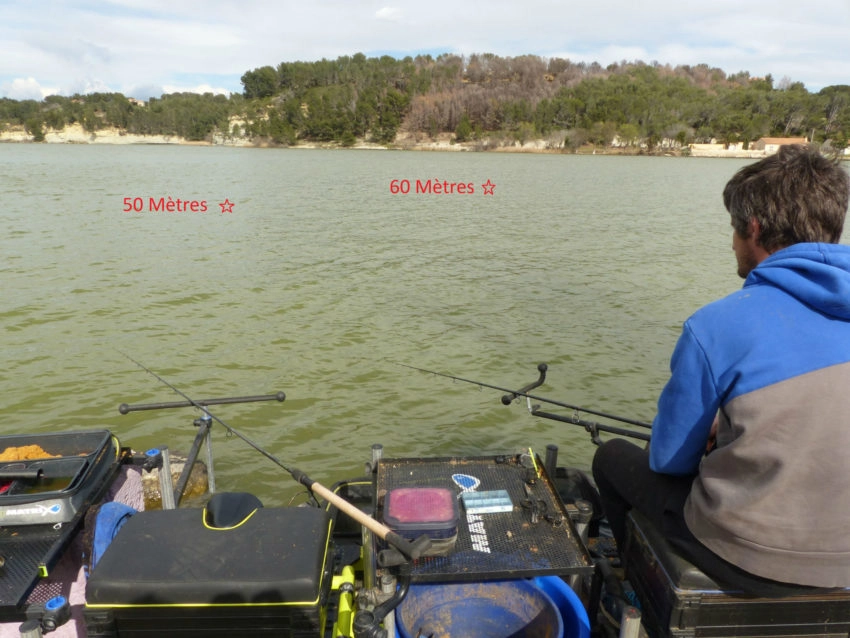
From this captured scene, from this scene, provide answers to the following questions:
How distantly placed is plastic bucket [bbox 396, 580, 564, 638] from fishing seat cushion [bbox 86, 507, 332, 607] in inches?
25.6

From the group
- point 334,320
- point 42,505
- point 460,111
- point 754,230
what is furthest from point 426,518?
point 460,111

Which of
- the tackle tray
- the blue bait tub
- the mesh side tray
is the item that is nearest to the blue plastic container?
the blue bait tub

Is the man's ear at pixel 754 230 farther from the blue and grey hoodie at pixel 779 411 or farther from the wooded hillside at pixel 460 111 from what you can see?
the wooded hillside at pixel 460 111

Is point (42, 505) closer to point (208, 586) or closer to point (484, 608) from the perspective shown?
point (208, 586)

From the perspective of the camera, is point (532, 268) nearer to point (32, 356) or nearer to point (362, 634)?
point (32, 356)

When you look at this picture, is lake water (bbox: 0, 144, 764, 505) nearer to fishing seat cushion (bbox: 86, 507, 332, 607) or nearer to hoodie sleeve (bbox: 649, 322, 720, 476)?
fishing seat cushion (bbox: 86, 507, 332, 607)

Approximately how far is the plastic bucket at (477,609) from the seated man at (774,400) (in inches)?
29.9

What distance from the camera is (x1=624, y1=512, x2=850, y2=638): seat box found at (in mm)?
2000

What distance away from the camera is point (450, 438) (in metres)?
6.26

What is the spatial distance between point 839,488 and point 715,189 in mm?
33969

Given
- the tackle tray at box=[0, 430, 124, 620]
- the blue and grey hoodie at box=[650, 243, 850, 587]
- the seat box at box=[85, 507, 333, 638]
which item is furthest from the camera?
the tackle tray at box=[0, 430, 124, 620]

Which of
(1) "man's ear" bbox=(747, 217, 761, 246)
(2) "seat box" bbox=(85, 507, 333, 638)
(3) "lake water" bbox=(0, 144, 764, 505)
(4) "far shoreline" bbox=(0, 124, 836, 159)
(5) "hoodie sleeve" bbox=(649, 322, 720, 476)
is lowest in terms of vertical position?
(3) "lake water" bbox=(0, 144, 764, 505)

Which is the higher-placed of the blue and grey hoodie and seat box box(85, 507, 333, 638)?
the blue and grey hoodie

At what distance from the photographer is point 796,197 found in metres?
1.99
